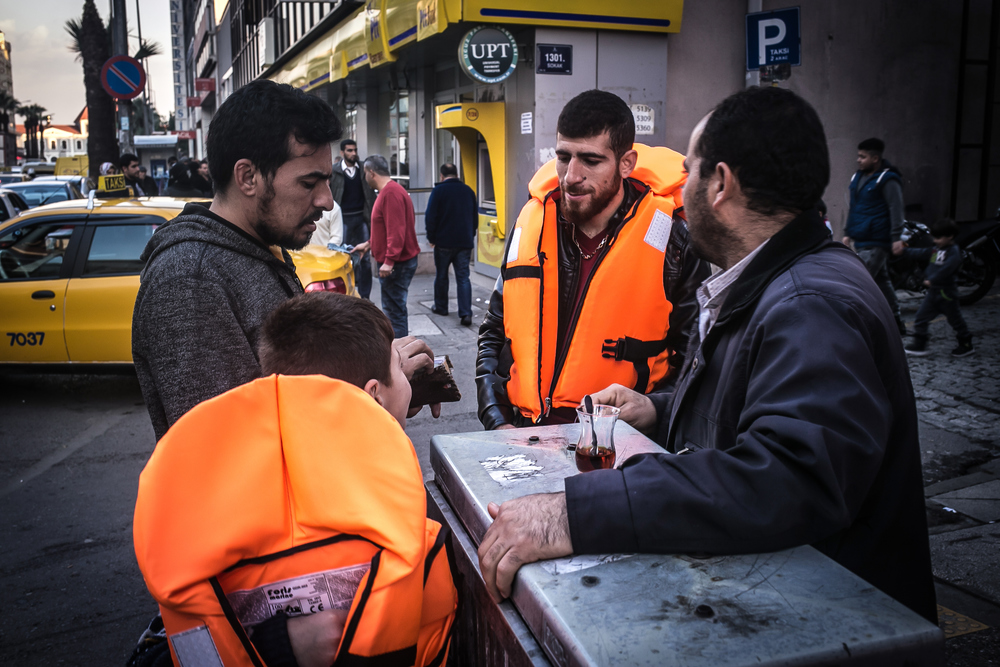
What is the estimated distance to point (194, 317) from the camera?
1.77 m

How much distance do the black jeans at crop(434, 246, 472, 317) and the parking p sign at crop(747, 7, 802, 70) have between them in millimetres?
4664

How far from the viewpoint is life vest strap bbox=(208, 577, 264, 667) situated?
1.19m

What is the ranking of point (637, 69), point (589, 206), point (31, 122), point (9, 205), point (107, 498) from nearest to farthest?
point (589, 206) < point (107, 498) < point (637, 69) < point (9, 205) < point (31, 122)

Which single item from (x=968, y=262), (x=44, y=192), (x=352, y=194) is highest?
(x=44, y=192)

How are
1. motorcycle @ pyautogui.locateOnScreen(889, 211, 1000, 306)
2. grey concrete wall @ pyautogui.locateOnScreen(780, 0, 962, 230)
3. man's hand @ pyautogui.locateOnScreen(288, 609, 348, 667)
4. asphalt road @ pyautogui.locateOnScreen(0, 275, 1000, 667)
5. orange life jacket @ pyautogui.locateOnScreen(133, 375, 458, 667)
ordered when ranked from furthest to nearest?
grey concrete wall @ pyautogui.locateOnScreen(780, 0, 962, 230) → motorcycle @ pyautogui.locateOnScreen(889, 211, 1000, 306) → asphalt road @ pyautogui.locateOnScreen(0, 275, 1000, 667) → man's hand @ pyautogui.locateOnScreen(288, 609, 348, 667) → orange life jacket @ pyautogui.locateOnScreen(133, 375, 458, 667)

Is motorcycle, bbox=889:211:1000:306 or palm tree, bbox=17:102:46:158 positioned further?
palm tree, bbox=17:102:46:158

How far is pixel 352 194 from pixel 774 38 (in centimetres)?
717

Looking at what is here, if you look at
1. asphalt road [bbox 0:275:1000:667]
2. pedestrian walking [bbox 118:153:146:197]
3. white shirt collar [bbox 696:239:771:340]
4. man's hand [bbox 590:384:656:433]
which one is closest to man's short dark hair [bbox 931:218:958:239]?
asphalt road [bbox 0:275:1000:667]

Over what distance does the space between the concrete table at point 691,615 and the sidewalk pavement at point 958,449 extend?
7.53ft

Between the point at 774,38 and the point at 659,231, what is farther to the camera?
the point at 774,38

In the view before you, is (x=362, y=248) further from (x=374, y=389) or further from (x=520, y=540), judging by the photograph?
(x=520, y=540)

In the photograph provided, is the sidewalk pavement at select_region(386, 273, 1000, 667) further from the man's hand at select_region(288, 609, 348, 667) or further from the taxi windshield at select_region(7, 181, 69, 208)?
the taxi windshield at select_region(7, 181, 69, 208)

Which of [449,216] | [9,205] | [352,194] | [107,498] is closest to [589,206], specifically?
[107,498]

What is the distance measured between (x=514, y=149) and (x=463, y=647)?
10.4 metres
